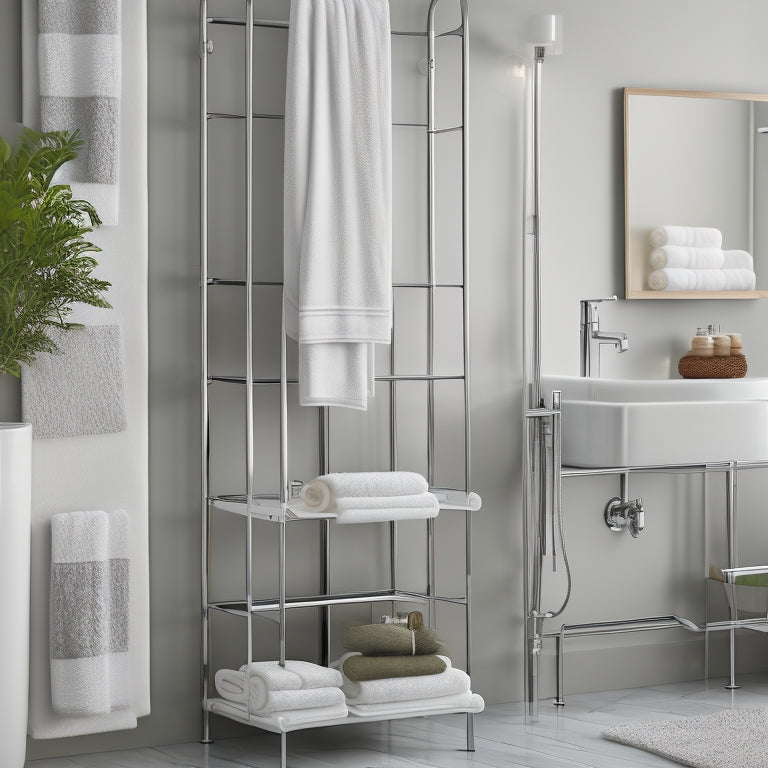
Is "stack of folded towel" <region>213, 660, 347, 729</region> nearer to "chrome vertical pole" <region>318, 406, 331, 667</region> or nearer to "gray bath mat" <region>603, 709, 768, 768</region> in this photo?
"chrome vertical pole" <region>318, 406, 331, 667</region>

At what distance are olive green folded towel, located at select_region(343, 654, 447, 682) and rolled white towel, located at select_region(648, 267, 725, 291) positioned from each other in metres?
1.35

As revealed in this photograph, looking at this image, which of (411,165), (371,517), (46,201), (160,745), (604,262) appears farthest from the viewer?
(604,262)

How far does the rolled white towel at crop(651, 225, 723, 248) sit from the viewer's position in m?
3.54

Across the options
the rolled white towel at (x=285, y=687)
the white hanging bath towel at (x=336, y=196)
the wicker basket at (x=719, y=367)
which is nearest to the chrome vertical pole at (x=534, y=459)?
the wicker basket at (x=719, y=367)

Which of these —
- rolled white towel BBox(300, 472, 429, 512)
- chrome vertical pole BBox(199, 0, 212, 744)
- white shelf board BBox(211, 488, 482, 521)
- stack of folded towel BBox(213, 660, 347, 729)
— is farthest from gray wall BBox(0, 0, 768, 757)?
rolled white towel BBox(300, 472, 429, 512)

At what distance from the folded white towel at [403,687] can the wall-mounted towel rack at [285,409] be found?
4cm

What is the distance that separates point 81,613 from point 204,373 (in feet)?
2.08

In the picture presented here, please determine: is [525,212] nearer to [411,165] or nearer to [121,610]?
[411,165]

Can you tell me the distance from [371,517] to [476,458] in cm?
64

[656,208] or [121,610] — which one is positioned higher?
[656,208]

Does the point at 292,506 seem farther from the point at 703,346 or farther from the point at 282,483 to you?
the point at 703,346

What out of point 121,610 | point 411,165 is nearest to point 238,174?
point 411,165

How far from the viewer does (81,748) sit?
2900mm

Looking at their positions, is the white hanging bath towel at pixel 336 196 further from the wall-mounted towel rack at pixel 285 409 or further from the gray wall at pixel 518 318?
the gray wall at pixel 518 318
